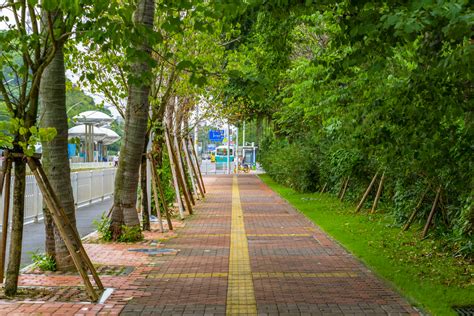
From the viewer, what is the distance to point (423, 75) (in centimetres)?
662

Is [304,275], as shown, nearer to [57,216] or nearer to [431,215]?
[57,216]

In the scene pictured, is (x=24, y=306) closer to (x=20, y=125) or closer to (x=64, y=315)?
(x=64, y=315)

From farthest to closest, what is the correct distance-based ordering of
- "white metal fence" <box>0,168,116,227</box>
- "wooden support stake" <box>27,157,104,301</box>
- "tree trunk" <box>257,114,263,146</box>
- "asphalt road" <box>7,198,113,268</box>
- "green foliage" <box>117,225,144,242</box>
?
1. "tree trunk" <box>257,114,263,146</box>
2. "white metal fence" <box>0,168,116,227</box>
3. "green foliage" <box>117,225,144,242</box>
4. "asphalt road" <box>7,198,113,268</box>
5. "wooden support stake" <box>27,157,104,301</box>

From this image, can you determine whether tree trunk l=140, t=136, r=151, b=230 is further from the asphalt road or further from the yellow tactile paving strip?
the yellow tactile paving strip

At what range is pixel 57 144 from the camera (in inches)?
327

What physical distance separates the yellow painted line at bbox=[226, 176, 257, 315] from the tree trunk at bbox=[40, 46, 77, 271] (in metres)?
2.23

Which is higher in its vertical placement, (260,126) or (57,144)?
(260,126)

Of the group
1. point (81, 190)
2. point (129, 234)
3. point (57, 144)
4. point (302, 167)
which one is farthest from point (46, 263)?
point (302, 167)

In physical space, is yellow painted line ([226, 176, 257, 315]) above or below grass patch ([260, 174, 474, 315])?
above

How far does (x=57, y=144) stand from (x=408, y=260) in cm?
539

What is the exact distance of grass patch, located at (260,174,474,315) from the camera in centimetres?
715

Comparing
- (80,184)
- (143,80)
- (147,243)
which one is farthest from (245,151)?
(143,80)

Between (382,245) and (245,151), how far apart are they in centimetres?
6014

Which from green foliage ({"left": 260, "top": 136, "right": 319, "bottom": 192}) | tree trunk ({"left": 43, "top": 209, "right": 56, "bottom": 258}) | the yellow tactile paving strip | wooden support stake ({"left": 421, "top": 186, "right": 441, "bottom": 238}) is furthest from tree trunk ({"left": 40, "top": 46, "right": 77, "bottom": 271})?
green foliage ({"left": 260, "top": 136, "right": 319, "bottom": 192})
